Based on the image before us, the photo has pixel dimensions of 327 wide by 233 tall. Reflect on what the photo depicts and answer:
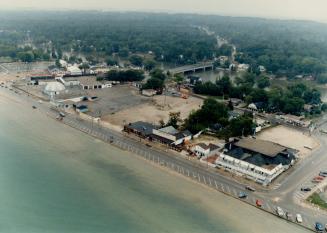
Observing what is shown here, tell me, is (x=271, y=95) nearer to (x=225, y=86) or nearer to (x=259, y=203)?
(x=225, y=86)

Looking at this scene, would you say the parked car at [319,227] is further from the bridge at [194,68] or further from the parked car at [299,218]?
the bridge at [194,68]

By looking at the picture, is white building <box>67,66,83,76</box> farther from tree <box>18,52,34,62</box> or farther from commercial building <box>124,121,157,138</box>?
commercial building <box>124,121,157,138</box>

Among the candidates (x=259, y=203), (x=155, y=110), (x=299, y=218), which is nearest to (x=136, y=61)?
(x=155, y=110)

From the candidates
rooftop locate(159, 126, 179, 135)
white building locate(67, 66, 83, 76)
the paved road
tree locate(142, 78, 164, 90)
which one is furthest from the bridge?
the paved road

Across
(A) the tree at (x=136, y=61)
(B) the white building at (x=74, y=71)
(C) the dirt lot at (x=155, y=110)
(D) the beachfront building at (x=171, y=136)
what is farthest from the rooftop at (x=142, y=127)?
(A) the tree at (x=136, y=61)

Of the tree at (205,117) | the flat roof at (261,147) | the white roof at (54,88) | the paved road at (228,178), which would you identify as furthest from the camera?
the white roof at (54,88)

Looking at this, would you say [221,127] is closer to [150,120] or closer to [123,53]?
[150,120]

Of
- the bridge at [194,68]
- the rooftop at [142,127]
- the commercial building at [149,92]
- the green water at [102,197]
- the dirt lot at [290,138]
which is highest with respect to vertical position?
the rooftop at [142,127]
